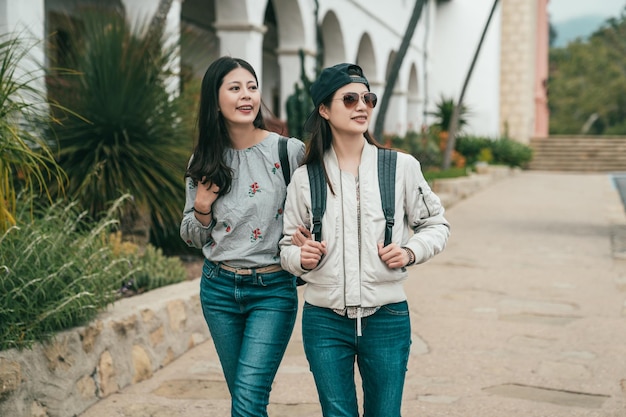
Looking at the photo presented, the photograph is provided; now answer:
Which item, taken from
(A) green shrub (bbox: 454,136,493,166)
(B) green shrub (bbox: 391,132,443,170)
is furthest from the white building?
(B) green shrub (bbox: 391,132,443,170)

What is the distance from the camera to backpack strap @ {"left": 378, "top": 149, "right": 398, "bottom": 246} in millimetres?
2561

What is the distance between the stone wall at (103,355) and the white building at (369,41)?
1991mm

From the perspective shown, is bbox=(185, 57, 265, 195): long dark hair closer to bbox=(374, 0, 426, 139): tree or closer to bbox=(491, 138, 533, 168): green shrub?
Result: bbox=(374, 0, 426, 139): tree

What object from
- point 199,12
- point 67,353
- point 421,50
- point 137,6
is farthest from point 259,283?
point 421,50

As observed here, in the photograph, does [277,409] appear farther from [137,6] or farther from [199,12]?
[199,12]

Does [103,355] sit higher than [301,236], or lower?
lower

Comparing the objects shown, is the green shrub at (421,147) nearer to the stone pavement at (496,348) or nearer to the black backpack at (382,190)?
the stone pavement at (496,348)

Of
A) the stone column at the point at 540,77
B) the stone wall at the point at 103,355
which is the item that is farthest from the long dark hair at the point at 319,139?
the stone column at the point at 540,77

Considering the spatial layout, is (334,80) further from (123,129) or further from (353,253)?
(123,129)

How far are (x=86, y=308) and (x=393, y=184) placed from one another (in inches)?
75.7

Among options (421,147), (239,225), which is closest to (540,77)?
(421,147)

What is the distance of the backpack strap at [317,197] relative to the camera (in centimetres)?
257

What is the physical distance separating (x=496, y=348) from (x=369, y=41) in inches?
568

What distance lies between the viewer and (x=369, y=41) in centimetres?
1897
